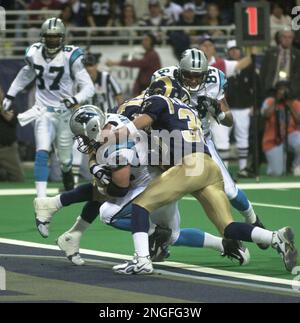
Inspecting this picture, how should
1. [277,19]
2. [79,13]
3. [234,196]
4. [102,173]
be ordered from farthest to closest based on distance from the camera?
[79,13]
[277,19]
[234,196]
[102,173]

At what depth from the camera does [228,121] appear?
11500mm

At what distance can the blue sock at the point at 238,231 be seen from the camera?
9633mm

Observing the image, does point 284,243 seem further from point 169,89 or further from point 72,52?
point 72,52

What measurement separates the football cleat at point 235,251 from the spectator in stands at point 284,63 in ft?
26.6

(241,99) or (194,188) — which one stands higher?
(194,188)

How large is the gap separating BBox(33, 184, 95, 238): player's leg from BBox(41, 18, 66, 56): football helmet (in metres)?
3.75

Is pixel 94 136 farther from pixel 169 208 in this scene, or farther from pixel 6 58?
pixel 6 58

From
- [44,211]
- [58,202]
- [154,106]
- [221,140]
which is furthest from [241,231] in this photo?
[221,140]

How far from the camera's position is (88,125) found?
9859mm

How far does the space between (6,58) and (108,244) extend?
25.5ft

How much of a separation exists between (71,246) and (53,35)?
4383 mm

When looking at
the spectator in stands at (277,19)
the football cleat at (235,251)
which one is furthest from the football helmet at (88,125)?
the spectator in stands at (277,19)

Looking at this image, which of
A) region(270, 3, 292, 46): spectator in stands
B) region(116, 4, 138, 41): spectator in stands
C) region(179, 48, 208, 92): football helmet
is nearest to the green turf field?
region(179, 48, 208, 92): football helmet
